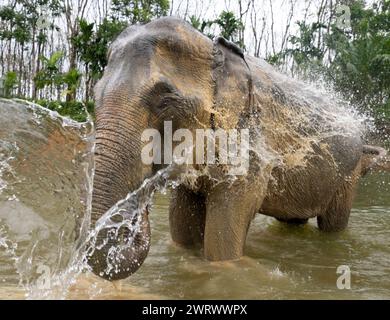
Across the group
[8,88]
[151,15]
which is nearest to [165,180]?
[8,88]

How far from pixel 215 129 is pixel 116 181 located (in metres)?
0.99

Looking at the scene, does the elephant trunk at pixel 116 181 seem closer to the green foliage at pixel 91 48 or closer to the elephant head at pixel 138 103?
the elephant head at pixel 138 103

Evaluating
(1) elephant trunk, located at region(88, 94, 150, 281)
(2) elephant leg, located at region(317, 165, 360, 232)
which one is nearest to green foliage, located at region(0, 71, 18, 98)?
(2) elephant leg, located at region(317, 165, 360, 232)

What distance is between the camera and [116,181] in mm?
2613

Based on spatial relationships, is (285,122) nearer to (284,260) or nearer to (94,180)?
(284,260)

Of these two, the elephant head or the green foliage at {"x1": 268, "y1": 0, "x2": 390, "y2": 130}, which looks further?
the green foliage at {"x1": 268, "y1": 0, "x2": 390, "y2": 130}

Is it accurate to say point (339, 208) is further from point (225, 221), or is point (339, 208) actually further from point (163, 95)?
point (163, 95)

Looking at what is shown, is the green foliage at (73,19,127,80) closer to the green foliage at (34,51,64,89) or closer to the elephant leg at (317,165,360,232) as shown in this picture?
the green foliage at (34,51,64,89)

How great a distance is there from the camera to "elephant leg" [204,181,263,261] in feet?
12.1

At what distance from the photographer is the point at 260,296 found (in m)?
3.33

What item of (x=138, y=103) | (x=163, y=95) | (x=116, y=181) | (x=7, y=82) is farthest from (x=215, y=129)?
(x=7, y=82)

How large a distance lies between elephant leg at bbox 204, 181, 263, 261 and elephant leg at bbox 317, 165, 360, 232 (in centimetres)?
197

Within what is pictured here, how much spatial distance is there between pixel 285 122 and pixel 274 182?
0.49 metres

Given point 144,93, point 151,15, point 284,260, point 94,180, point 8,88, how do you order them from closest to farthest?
1. point 94,180
2. point 144,93
3. point 284,260
4. point 8,88
5. point 151,15
